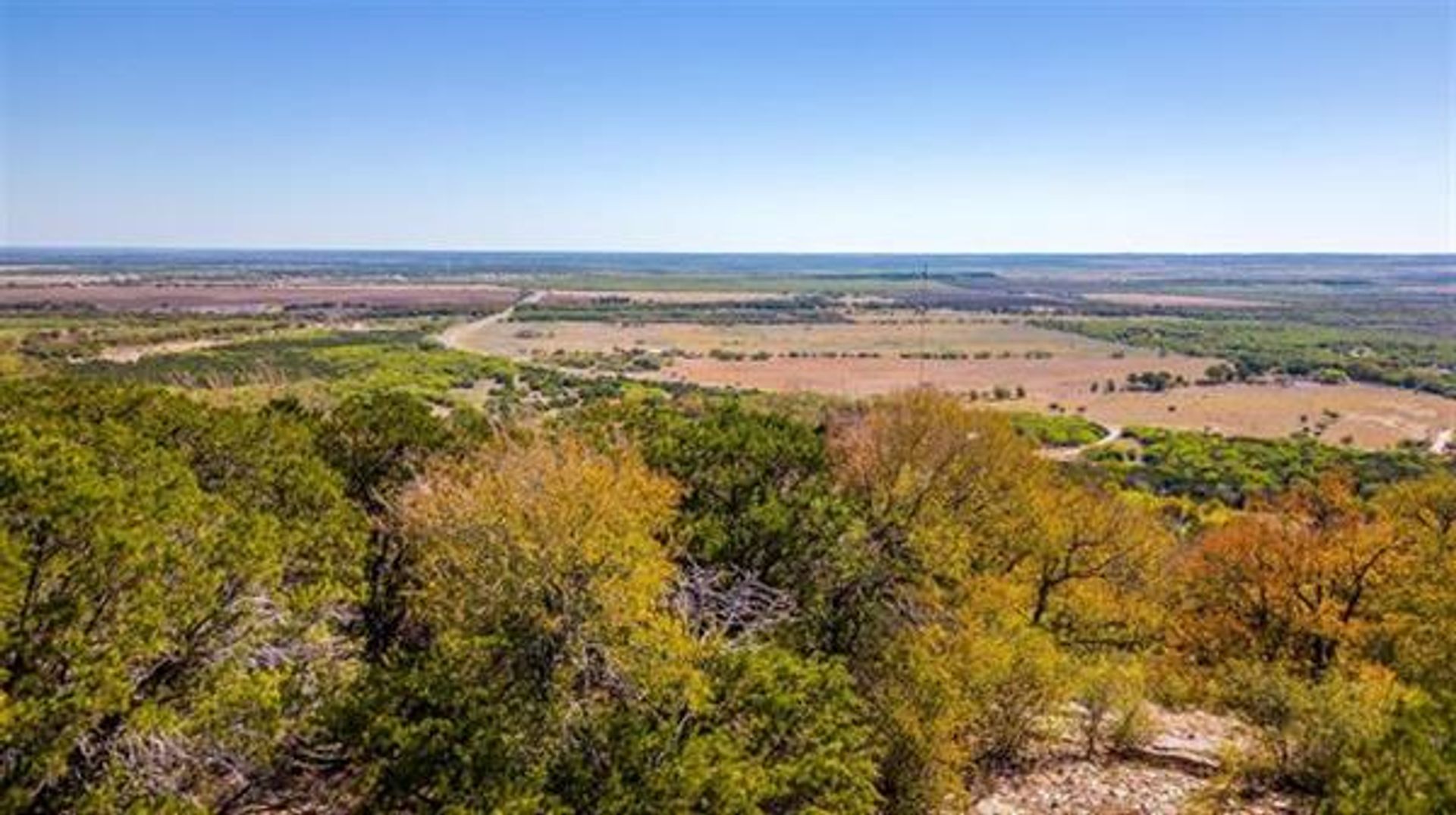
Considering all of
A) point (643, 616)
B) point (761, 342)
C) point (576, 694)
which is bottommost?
point (761, 342)

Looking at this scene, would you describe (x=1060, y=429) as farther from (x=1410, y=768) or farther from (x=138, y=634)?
(x=138, y=634)

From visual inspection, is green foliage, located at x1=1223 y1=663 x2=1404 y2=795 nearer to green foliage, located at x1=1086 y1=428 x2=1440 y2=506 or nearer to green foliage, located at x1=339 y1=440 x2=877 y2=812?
green foliage, located at x1=339 y1=440 x2=877 y2=812

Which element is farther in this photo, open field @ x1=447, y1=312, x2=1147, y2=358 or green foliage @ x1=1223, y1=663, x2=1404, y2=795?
open field @ x1=447, y1=312, x2=1147, y2=358

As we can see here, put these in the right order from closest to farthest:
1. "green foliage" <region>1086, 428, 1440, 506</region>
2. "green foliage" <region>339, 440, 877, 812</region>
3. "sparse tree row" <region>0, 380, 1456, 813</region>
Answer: "sparse tree row" <region>0, 380, 1456, 813</region>, "green foliage" <region>339, 440, 877, 812</region>, "green foliage" <region>1086, 428, 1440, 506</region>

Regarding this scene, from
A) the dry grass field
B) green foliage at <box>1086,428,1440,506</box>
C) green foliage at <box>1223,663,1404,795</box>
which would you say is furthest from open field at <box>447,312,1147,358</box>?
green foliage at <box>1223,663,1404,795</box>

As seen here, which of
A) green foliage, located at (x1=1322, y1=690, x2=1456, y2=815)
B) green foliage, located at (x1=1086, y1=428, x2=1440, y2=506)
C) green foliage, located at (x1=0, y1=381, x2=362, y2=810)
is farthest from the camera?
green foliage, located at (x1=1086, y1=428, x2=1440, y2=506)

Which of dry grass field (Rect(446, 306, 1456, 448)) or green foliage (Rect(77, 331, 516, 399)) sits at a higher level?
green foliage (Rect(77, 331, 516, 399))

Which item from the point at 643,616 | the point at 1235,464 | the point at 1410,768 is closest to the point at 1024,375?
the point at 1235,464
